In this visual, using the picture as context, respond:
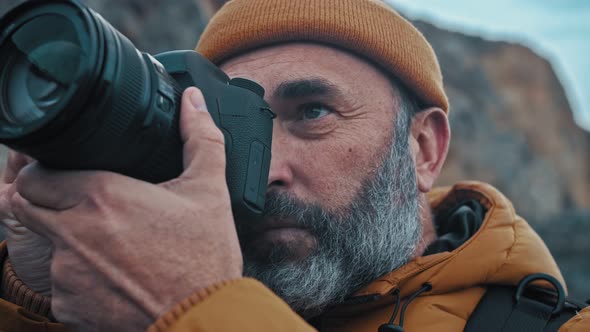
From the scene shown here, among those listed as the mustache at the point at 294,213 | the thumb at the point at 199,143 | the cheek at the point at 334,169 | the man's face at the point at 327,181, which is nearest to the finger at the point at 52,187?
the thumb at the point at 199,143

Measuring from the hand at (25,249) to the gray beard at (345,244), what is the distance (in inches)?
18.9

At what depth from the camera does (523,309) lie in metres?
1.66

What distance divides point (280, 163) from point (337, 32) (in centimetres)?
48

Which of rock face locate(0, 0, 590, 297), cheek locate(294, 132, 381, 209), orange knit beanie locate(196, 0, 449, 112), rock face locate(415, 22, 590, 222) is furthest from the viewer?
rock face locate(415, 22, 590, 222)

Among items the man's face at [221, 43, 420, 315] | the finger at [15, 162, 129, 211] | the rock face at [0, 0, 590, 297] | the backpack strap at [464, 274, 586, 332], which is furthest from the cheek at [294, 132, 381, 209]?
the rock face at [0, 0, 590, 297]

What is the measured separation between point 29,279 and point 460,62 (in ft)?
53.0

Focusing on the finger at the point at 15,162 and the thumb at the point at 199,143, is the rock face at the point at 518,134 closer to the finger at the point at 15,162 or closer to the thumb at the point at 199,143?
the finger at the point at 15,162

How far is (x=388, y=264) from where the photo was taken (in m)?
1.83

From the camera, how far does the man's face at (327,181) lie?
5.41ft

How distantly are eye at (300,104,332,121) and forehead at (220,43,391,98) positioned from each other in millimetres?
80

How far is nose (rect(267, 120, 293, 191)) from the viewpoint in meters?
1.67

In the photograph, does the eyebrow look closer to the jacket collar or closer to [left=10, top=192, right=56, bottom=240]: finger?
the jacket collar

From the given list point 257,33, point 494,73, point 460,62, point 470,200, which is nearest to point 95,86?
point 257,33

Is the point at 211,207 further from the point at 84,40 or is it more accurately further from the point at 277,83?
the point at 277,83
